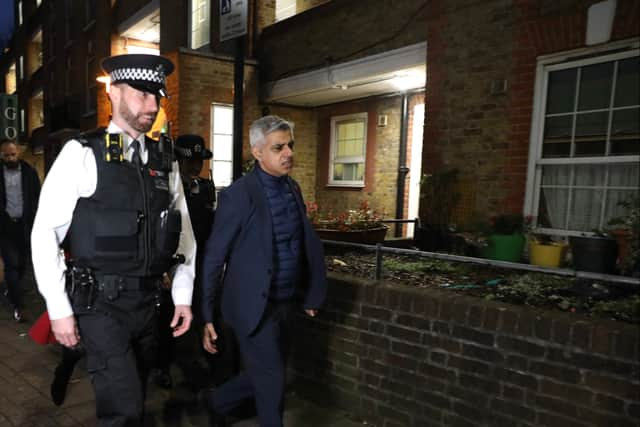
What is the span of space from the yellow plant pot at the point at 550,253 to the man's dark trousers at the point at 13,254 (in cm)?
583

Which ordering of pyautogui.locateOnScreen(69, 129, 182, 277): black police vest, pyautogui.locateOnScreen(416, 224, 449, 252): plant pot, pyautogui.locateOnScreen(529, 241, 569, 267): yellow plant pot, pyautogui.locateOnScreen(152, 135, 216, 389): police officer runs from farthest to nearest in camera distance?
pyautogui.locateOnScreen(416, 224, 449, 252): plant pot
pyautogui.locateOnScreen(529, 241, 569, 267): yellow plant pot
pyautogui.locateOnScreen(152, 135, 216, 389): police officer
pyautogui.locateOnScreen(69, 129, 182, 277): black police vest

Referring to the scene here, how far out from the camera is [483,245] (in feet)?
16.5

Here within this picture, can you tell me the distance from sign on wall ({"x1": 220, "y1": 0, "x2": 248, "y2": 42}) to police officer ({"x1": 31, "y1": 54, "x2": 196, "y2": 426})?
7.37 feet

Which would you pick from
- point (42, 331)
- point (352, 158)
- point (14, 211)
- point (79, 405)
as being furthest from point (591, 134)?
point (14, 211)

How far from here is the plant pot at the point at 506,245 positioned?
481 centimetres

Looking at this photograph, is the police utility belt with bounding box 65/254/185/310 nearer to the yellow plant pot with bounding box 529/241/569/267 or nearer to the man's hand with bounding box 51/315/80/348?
the man's hand with bounding box 51/315/80/348

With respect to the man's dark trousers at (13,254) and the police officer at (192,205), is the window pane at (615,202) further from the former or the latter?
the man's dark trousers at (13,254)

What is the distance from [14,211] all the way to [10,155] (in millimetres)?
680

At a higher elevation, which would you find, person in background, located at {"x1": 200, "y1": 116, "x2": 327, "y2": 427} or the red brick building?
the red brick building

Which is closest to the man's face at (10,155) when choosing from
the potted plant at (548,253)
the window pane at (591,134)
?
the potted plant at (548,253)

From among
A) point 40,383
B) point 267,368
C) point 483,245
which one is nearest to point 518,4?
point 483,245

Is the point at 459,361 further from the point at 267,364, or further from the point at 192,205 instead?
the point at 192,205

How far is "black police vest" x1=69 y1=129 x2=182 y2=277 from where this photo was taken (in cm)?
204

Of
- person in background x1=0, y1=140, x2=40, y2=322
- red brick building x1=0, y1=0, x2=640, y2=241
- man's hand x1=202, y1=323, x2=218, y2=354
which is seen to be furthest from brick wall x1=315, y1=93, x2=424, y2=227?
man's hand x1=202, y1=323, x2=218, y2=354
